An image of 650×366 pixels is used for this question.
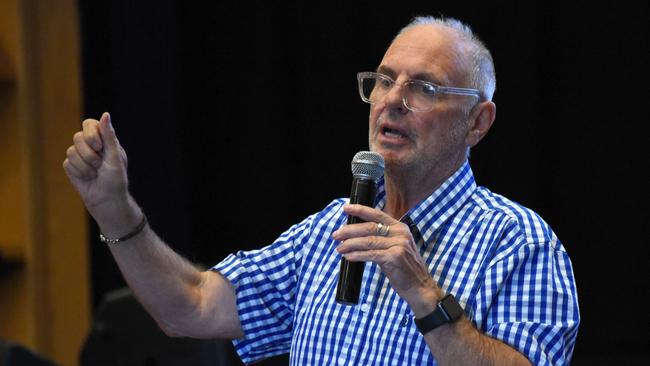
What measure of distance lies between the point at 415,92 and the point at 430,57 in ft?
0.25

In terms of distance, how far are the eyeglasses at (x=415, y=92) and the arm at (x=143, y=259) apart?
49 centimetres

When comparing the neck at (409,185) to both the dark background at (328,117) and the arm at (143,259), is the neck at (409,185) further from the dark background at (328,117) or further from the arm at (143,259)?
the dark background at (328,117)

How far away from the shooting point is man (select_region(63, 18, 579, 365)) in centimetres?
177

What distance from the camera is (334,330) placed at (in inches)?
79.2

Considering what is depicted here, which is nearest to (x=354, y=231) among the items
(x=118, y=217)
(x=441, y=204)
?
(x=441, y=204)

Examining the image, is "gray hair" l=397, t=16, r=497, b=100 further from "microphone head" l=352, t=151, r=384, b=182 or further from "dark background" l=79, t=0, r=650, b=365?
"dark background" l=79, t=0, r=650, b=365

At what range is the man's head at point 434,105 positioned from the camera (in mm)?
2074

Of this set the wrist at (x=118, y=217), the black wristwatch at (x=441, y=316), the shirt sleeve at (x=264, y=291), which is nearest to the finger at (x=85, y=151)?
the wrist at (x=118, y=217)

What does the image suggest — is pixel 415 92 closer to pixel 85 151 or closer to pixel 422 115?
pixel 422 115

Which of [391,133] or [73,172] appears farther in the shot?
[391,133]

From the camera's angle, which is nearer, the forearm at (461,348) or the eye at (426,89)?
the forearm at (461,348)

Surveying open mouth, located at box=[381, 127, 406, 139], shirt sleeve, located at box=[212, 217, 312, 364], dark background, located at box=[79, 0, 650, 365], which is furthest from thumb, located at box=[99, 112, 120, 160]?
dark background, located at box=[79, 0, 650, 365]

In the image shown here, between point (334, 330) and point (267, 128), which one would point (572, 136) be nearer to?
point (267, 128)

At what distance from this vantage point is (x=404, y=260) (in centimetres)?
174
